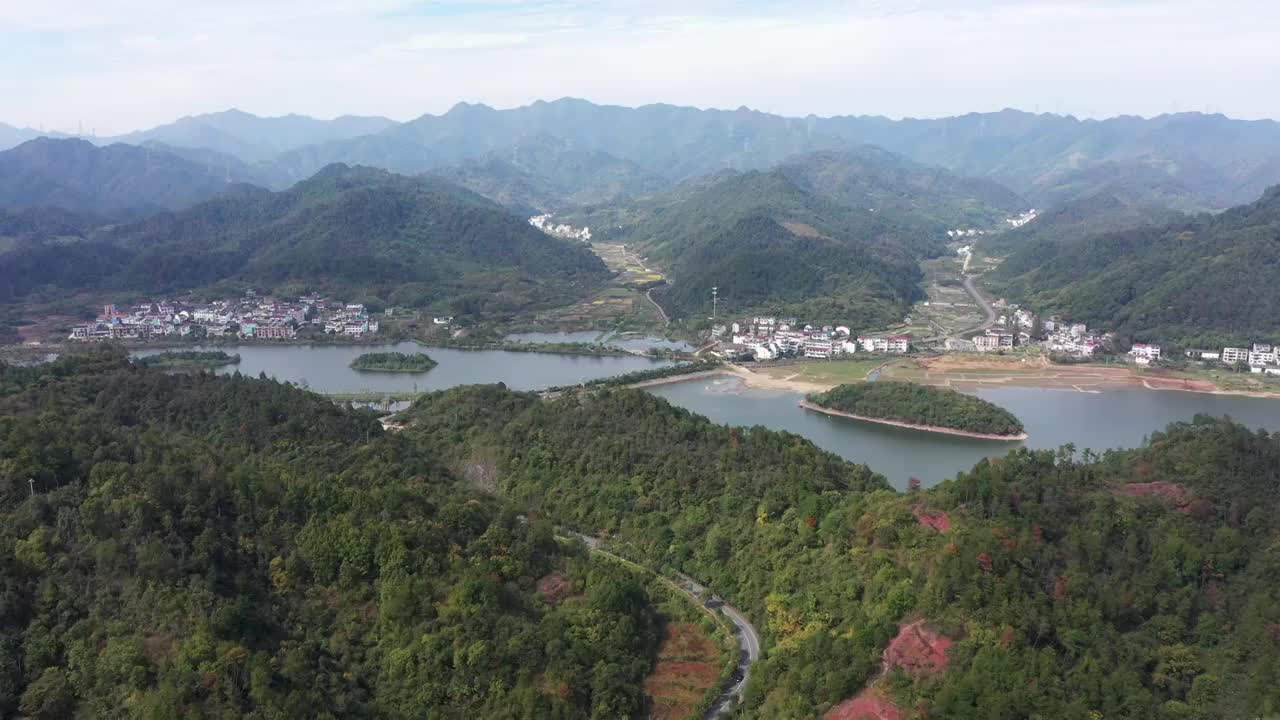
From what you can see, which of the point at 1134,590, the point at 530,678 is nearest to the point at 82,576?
the point at 530,678

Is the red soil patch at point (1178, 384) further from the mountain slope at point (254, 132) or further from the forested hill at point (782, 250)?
the mountain slope at point (254, 132)

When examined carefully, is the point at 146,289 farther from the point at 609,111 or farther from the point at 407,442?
the point at 609,111

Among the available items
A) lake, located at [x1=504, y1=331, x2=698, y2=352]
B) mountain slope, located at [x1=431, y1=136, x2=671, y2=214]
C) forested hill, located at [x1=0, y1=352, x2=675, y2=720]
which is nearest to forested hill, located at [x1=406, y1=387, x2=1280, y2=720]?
forested hill, located at [x1=0, y1=352, x2=675, y2=720]

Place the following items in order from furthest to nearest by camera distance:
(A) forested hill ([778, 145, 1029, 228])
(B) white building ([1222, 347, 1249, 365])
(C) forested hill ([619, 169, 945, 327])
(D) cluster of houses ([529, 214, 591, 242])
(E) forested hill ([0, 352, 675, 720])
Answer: (A) forested hill ([778, 145, 1029, 228])
(D) cluster of houses ([529, 214, 591, 242])
(C) forested hill ([619, 169, 945, 327])
(B) white building ([1222, 347, 1249, 365])
(E) forested hill ([0, 352, 675, 720])

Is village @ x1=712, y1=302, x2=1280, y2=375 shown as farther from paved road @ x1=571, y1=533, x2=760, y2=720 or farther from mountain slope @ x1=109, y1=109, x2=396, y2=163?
mountain slope @ x1=109, y1=109, x2=396, y2=163

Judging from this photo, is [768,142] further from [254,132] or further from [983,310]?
[983,310]

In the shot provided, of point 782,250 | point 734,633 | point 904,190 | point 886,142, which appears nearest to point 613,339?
point 782,250
